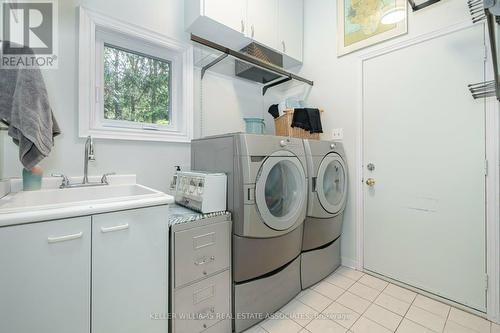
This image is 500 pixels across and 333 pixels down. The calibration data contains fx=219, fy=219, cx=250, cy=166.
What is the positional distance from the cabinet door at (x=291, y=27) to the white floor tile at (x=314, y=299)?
2.36m

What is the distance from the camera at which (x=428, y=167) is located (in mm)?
1762

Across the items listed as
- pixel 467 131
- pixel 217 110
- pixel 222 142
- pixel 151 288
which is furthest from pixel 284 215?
pixel 467 131

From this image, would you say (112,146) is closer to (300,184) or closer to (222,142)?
(222,142)

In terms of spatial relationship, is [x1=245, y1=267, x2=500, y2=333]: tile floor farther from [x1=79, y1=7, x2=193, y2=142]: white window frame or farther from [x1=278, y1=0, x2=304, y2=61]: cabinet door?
[x1=278, y1=0, x2=304, y2=61]: cabinet door

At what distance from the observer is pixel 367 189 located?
212 cm

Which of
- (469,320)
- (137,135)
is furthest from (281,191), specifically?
(469,320)

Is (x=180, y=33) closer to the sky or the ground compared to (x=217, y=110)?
Answer: closer to the sky

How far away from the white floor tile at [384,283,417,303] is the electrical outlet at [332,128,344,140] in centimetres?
142

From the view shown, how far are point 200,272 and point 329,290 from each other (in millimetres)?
1226

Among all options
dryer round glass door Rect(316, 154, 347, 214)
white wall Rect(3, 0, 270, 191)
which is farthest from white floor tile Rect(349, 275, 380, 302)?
white wall Rect(3, 0, 270, 191)

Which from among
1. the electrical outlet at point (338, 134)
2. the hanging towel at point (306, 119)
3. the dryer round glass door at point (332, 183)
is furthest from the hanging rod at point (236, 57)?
the dryer round glass door at point (332, 183)

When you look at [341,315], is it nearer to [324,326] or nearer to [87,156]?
[324,326]

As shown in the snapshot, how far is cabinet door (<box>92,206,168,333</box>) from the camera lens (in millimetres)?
942

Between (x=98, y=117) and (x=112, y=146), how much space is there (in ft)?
0.76
